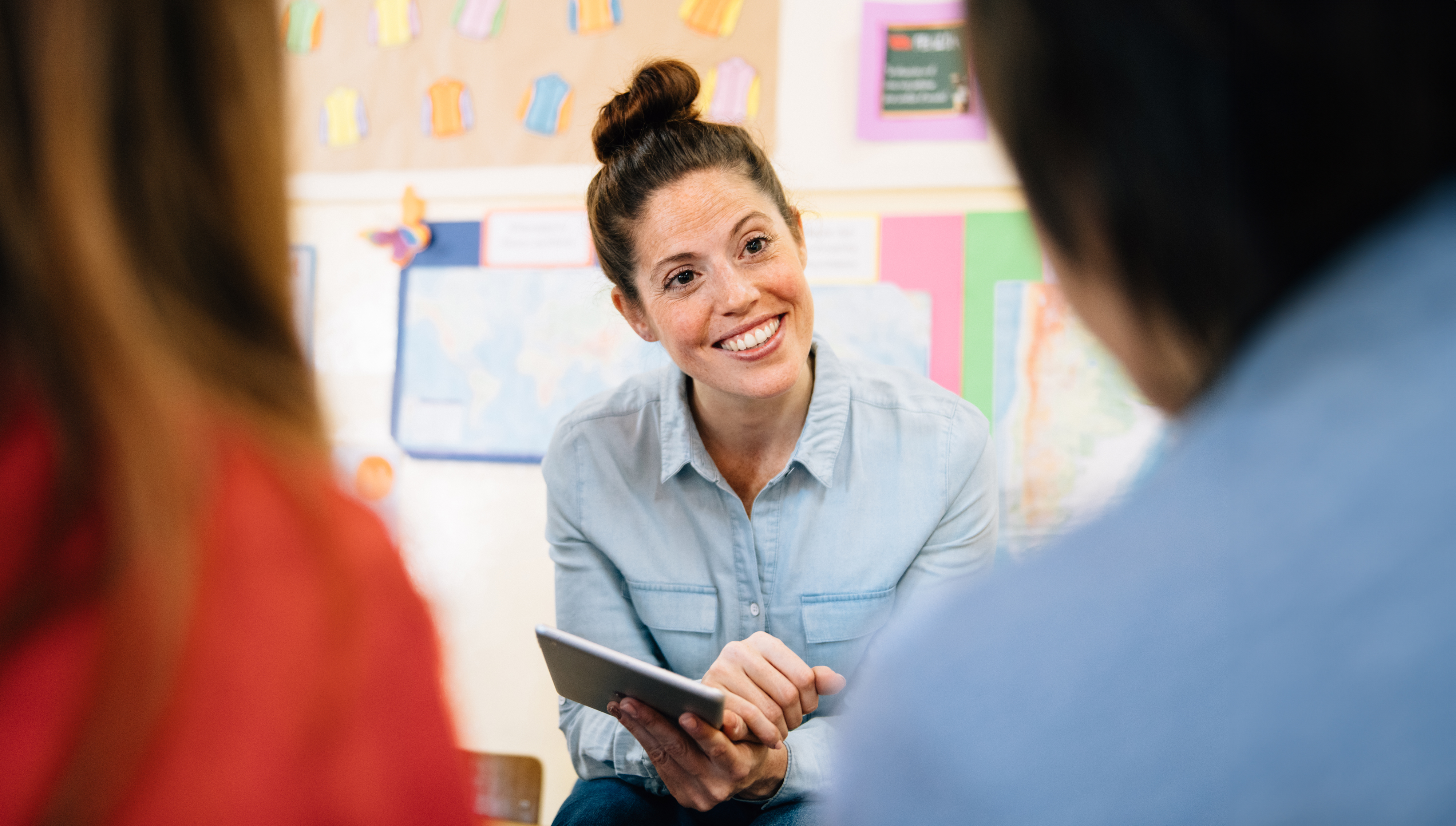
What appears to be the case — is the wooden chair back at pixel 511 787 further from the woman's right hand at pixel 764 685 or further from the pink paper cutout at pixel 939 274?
the pink paper cutout at pixel 939 274

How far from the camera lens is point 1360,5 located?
1.13ft

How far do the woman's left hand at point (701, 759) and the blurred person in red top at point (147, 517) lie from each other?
25.2 inches

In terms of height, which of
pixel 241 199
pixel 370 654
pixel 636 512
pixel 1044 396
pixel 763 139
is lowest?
pixel 636 512

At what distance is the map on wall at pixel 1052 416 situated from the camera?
1.60 meters

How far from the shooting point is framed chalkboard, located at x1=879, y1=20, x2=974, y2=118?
1639 millimetres

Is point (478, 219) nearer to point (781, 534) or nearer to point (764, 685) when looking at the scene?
point (781, 534)

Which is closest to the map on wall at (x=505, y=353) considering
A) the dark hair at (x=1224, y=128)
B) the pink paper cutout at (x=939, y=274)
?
the pink paper cutout at (x=939, y=274)


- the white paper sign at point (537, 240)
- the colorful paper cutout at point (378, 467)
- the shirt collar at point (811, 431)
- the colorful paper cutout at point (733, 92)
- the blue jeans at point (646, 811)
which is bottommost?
the blue jeans at point (646, 811)

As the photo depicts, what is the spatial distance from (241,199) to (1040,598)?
1.13 ft

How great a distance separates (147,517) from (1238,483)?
38 centimetres

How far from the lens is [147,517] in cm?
31

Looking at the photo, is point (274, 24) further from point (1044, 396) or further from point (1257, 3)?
point (1044, 396)

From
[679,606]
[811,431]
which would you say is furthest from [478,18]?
[679,606]

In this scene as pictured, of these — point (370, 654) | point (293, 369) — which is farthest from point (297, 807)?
point (293, 369)
